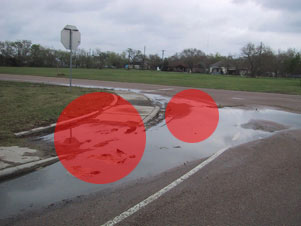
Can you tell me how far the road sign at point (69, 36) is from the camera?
14.2 m

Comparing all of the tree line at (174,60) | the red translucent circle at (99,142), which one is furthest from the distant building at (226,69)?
the red translucent circle at (99,142)

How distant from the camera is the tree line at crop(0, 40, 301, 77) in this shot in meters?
86.1

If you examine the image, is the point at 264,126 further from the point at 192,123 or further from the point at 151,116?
the point at 151,116

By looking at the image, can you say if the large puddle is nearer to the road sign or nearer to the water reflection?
the water reflection

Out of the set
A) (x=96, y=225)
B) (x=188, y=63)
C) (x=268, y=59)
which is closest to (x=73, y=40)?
(x=96, y=225)

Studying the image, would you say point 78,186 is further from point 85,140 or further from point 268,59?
point 268,59

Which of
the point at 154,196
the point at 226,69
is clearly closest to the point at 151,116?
the point at 154,196

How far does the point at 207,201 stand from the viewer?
3.78m

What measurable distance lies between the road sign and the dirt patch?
9.90m

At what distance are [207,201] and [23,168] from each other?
314 centimetres

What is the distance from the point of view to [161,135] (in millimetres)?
7523

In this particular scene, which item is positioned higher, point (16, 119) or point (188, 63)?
point (188, 63)

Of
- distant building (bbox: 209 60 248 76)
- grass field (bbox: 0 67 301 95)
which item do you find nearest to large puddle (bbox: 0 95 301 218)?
grass field (bbox: 0 67 301 95)

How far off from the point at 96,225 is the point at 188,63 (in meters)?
123
